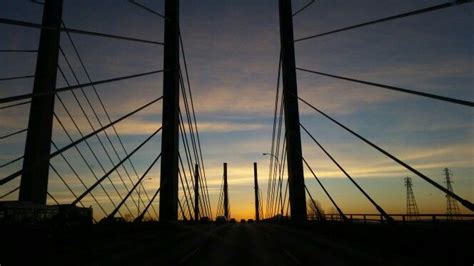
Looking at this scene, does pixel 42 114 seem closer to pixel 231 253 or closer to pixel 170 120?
pixel 170 120

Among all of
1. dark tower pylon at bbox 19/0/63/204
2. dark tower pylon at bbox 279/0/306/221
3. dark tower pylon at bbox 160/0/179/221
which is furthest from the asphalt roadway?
dark tower pylon at bbox 279/0/306/221

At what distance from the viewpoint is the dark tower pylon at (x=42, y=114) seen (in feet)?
55.2

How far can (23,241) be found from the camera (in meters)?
11.6

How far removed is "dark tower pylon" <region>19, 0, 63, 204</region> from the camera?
16828 mm

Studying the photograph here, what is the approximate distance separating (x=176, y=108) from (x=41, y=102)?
349 inches

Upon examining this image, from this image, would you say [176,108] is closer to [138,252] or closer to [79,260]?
[138,252]

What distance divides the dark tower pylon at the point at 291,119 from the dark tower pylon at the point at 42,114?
47.2ft

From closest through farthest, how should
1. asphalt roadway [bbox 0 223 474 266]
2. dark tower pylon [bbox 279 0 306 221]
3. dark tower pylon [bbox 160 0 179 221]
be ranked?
1. asphalt roadway [bbox 0 223 474 266]
2. dark tower pylon [bbox 160 0 179 221]
3. dark tower pylon [bbox 279 0 306 221]

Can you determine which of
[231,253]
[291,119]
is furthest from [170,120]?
[231,253]

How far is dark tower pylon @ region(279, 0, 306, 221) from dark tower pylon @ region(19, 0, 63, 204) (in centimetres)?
1440

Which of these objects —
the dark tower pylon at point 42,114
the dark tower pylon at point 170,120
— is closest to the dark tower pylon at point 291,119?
the dark tower pylon at point 170,120

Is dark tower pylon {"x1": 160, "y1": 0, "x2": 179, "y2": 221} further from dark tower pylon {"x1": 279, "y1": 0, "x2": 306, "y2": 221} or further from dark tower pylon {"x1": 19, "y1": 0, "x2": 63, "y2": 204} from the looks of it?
dark tower pylon {"x1": 19, "y1": 0, "x2": 63, "y2": 204}

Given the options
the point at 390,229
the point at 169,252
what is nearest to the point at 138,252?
the point at 169,252

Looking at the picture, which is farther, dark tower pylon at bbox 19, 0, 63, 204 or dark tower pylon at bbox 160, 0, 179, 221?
dark tower pylon at bbox 160, 0, 179, 221
